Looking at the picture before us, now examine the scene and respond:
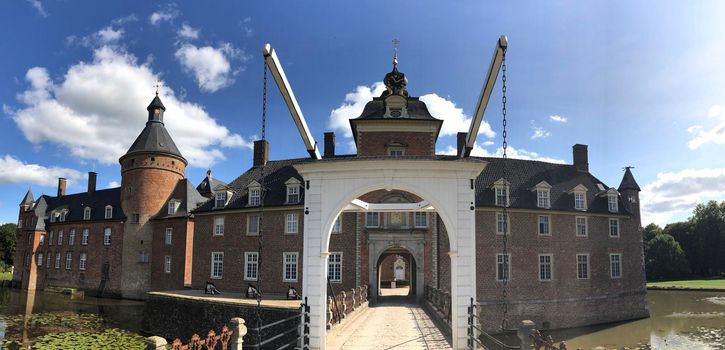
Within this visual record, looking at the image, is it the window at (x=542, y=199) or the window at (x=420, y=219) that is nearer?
the window at (x=420, y=219)

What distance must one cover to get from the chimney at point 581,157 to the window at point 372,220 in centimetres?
1356

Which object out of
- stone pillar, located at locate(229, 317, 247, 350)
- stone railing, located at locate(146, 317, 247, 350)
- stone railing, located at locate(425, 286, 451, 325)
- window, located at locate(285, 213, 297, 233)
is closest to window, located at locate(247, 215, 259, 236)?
window, located at locate(285, 213, 297, 233)

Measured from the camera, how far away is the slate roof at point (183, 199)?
30812 mm

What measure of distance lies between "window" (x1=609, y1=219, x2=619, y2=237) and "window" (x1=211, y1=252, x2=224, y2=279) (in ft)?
71.2

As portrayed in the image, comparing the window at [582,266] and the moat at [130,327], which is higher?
the window at [582,266]

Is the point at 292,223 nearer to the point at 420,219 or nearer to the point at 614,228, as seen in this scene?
the point at 420,219

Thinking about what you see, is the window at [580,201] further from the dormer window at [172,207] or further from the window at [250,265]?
the dormer window at [172,207]

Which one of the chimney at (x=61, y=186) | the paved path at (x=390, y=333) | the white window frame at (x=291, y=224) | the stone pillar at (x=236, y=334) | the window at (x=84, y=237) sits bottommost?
the paved path at (x=390, y=333)

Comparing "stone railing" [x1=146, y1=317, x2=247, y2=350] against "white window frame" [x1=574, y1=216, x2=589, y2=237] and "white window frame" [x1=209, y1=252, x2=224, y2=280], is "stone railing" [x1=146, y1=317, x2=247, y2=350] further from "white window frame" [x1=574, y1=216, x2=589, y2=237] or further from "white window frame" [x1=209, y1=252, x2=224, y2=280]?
"white window frame" [x1=574, y1=216, x2=589, y2=237]

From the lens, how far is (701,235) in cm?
4938

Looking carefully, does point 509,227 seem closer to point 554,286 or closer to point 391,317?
point 554,286

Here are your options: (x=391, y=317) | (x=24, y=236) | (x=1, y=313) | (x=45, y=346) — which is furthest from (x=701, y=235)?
(x=24, y=236)

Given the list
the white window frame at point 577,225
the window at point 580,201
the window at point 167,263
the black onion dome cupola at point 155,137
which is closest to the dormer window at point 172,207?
the window at point 167,263

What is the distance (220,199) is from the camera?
26.0 m
